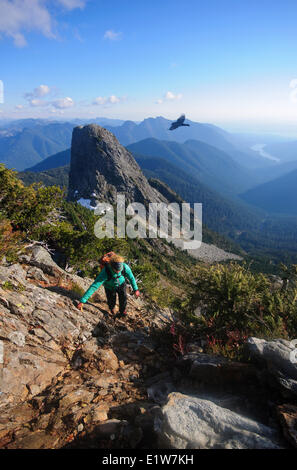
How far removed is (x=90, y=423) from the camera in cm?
471

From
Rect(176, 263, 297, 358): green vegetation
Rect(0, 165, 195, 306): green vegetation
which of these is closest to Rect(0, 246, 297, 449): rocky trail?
Rect(176, 263, 297, 358): green vegetation

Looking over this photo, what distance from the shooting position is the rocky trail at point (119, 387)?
4.03 meters

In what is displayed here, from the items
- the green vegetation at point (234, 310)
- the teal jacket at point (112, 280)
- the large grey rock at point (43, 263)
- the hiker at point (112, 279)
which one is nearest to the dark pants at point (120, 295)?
the hiker at point (112, 279)

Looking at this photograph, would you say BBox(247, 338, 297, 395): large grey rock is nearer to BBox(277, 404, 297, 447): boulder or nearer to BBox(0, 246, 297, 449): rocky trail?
BBox(0, 246, 297, 449): rocky trail

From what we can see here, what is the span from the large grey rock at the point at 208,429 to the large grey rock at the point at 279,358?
1.00m

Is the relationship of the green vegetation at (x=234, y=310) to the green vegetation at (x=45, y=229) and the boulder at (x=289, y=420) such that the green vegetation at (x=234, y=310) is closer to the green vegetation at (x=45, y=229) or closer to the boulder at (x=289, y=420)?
the green vegetation at (x=45, y=229)

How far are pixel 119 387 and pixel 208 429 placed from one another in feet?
9.05

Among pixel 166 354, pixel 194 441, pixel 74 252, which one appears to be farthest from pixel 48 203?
pixel 194 441

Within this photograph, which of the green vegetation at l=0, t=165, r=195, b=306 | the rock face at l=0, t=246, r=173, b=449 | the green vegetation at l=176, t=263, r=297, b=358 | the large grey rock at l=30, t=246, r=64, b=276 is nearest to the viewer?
the rock face at l=0, t=246, r=173, b=449

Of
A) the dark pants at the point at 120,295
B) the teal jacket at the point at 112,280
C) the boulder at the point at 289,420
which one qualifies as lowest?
the dark pants at the point at 120,295

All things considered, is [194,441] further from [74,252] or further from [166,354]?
[74,252]

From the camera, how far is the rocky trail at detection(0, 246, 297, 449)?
4.03 m

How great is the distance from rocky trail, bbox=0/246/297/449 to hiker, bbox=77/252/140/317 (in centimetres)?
100
